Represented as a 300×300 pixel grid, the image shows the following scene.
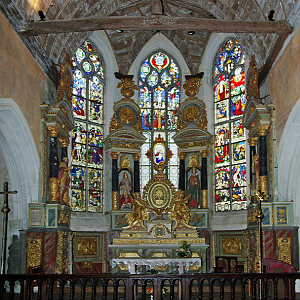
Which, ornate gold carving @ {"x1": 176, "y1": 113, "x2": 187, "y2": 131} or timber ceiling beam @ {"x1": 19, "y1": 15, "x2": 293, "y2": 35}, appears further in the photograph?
ornate gold carving @ {"x1": 176, "y1": 113, "x2": 187, "y2": 131}

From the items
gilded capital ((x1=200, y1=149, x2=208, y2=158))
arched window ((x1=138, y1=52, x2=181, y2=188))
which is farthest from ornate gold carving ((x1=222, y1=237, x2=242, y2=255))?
arched window ((x1=138, y1=52, x2=181, y2=188))

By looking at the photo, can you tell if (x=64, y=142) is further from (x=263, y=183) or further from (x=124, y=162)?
(x=263, y=183)

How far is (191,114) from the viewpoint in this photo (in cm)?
1880

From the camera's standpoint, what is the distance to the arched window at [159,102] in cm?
1980

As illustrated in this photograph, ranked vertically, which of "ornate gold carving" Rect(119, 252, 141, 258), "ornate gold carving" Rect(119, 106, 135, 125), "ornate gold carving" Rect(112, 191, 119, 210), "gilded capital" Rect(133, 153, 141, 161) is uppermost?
"ornate gold carving" Rect(119, 106, 135, 125)

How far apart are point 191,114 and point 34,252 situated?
778cm

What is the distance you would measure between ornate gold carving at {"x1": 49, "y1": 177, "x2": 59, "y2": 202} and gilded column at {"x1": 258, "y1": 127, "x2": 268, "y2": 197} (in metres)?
5.53

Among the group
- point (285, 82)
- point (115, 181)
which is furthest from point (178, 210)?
point (285, 82)

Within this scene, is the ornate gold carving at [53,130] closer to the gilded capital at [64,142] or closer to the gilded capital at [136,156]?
the gilded capital at [64,142]

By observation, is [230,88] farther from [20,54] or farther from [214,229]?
[20,54]

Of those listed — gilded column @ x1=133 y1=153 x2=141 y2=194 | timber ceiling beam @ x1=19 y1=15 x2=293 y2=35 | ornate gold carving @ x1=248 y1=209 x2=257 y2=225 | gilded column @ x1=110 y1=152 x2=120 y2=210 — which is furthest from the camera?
gilded column @ x1=133 y1=153 x2=141 y2=194

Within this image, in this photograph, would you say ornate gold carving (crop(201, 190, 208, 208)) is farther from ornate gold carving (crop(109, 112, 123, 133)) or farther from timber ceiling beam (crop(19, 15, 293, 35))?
timber ceiling beam (crop(19, 15, 293, 35))

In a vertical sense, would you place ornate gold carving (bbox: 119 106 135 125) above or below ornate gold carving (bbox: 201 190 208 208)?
above

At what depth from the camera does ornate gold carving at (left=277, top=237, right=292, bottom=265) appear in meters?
13.3
